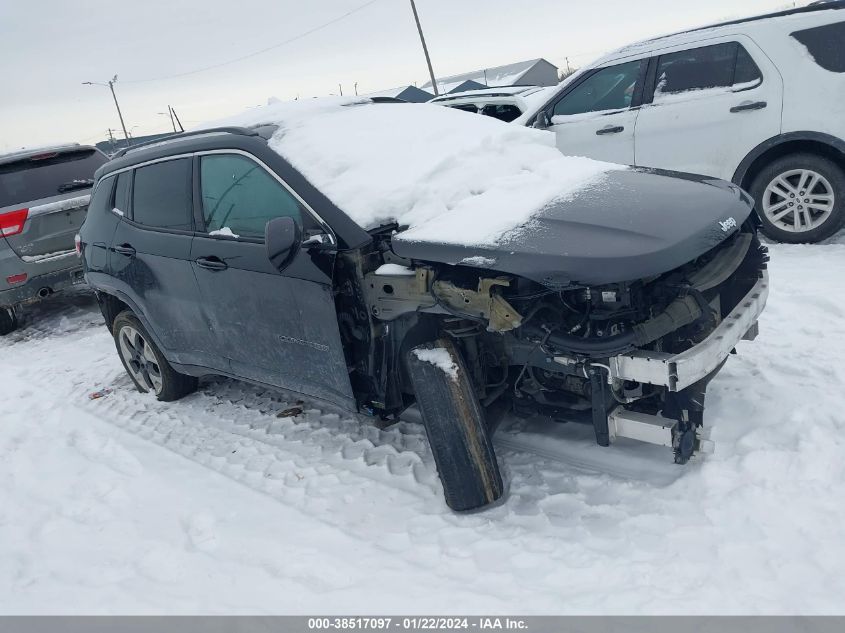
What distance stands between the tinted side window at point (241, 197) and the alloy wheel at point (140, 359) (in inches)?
60.5

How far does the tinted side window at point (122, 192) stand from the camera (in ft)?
14.9

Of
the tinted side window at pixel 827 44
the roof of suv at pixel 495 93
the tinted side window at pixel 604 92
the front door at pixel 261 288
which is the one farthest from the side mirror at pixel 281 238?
the roof of suv at pixel 495 93

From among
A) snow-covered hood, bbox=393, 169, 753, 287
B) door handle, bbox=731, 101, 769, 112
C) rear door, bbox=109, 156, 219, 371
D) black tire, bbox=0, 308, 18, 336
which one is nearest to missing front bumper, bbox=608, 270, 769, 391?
snow-covered hood, bbox=393, 169, 753, 287

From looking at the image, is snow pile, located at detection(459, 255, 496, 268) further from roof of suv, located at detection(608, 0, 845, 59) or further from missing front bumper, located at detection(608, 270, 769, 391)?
roof of suv, located at detection(608, 0, 845, 59)

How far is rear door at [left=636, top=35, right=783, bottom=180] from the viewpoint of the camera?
572cm

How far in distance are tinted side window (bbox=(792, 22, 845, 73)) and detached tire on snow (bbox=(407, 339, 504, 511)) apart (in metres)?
4.61

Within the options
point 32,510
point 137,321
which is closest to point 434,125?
point 137,321

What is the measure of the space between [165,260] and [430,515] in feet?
7.82

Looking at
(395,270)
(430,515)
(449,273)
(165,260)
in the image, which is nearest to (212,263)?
(165,260)

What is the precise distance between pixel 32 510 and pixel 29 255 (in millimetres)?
4110

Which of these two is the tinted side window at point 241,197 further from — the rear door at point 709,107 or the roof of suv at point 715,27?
the roof of suv at point 715,27
